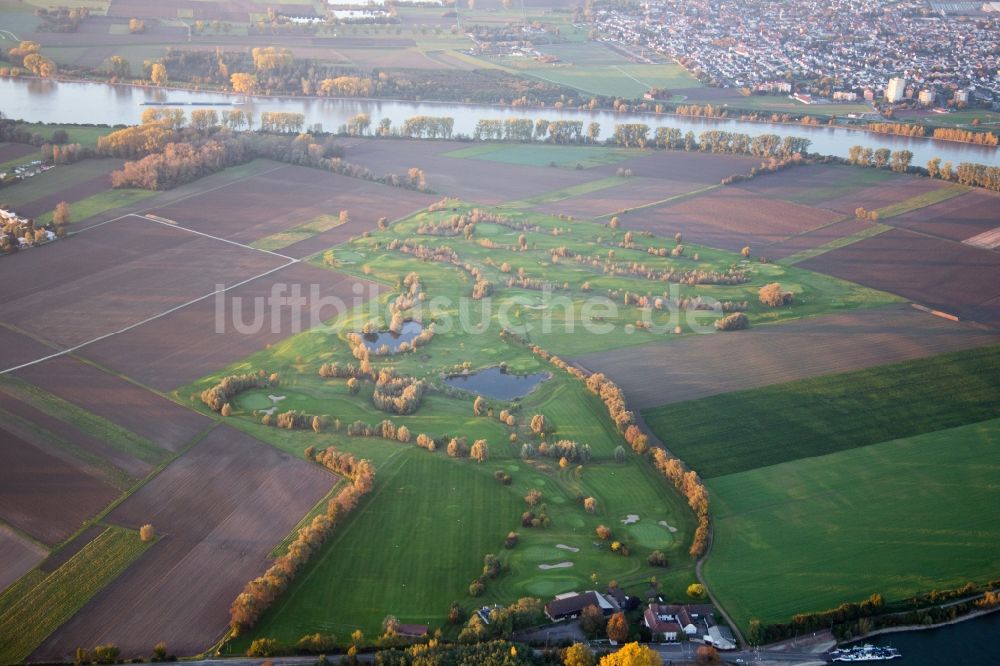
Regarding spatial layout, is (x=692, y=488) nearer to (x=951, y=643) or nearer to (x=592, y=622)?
(x=592, y=622)

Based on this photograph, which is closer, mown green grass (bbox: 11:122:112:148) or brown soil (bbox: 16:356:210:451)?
brown soil (bbox: 16:356:210:451)

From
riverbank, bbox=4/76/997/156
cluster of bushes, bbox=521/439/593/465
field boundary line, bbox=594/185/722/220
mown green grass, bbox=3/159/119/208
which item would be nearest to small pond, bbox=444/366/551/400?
cluster of bushes, bbox=521/439/593/465

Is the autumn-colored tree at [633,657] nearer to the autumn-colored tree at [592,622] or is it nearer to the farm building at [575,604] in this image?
the autumn-colored tree at [592,622]

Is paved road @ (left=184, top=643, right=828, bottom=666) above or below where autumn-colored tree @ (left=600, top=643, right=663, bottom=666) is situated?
below

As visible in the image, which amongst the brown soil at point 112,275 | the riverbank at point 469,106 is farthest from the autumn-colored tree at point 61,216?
the riverbank at point 469,106

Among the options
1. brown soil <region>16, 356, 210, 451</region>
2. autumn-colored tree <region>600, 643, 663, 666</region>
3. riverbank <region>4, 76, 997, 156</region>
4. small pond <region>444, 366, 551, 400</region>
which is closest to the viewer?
autumn-colored tree <region>600, 643, 663, 666</region>

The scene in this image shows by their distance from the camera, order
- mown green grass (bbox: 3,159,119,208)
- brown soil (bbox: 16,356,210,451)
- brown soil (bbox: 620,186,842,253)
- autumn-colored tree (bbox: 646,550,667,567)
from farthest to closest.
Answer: mown green grass (bbox: 3,159,119,208), brown soil (bbox: 620,186,842,253), brown soil (bbox: 16,356,210,451), autumn-colored tree (bbox: 646,550,667,567)

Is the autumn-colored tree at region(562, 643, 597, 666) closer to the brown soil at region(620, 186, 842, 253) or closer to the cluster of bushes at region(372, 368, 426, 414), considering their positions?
the cluster of bushes at region(372, 368, 426, 414)
